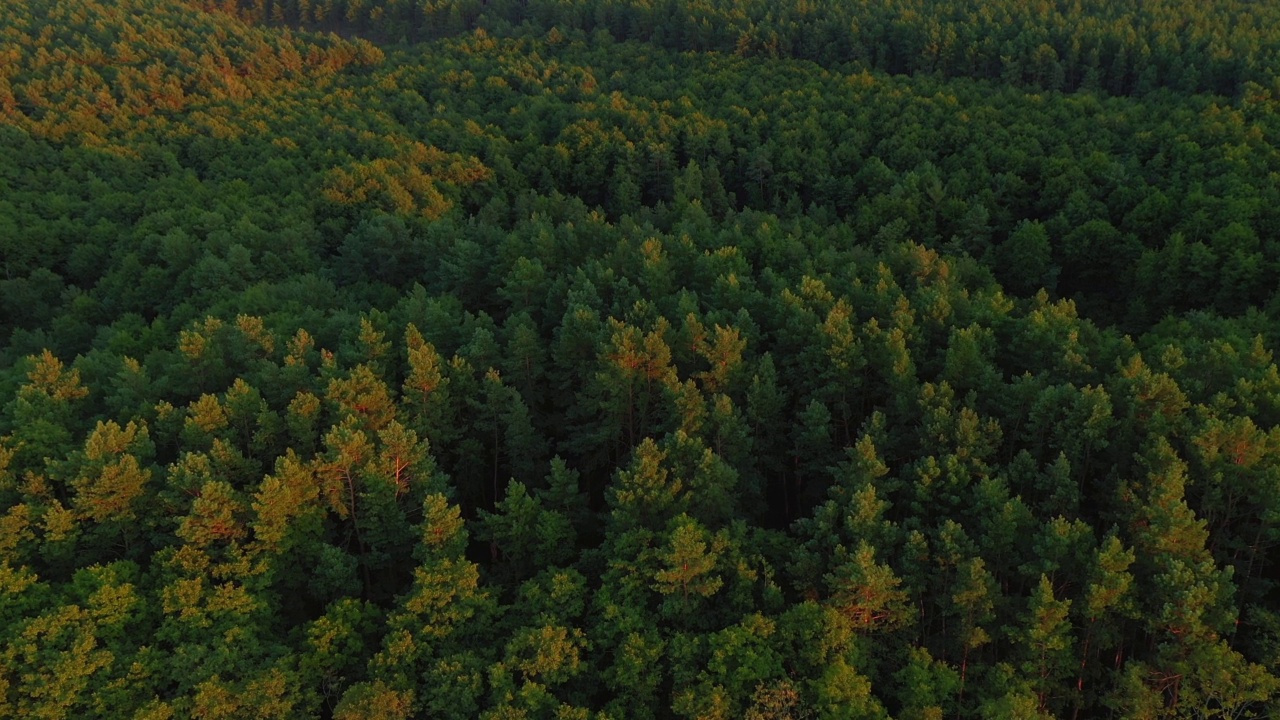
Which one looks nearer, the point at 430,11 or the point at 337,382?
the point at 337,382

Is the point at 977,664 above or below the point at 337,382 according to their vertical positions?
below

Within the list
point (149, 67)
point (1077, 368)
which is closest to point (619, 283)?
point (1077, 368)

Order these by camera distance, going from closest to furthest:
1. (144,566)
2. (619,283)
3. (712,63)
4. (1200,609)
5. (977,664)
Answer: (1200,609)
(977,664)
(144,566)
(619,283)
(712,63)

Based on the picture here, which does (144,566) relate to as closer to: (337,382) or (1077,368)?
(337,382)

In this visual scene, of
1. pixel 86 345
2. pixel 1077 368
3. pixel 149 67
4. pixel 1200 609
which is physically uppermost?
pixel 149 67

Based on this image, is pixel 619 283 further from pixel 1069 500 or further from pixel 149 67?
pixel 149 67

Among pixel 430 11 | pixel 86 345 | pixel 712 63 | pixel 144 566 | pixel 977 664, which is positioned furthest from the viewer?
pixel 430 11
